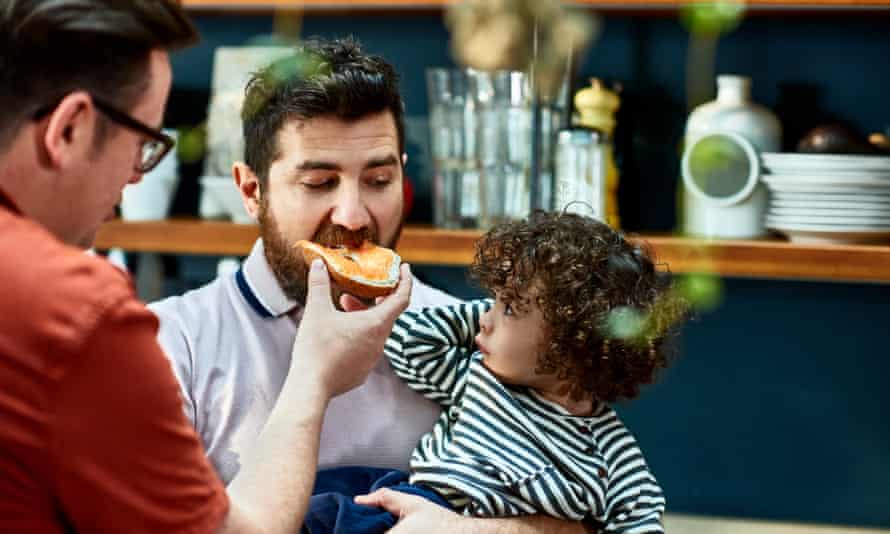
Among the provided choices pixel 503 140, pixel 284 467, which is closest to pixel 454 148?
pixel 503 140

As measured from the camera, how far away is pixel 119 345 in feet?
3.33

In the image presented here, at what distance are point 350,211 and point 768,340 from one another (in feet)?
4.83

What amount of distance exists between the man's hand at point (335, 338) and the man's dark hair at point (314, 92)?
294mm

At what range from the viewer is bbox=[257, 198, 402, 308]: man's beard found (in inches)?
66.7

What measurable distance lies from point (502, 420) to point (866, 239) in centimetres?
117

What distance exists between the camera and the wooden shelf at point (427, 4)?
8.02 feet

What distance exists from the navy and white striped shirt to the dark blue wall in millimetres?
1147

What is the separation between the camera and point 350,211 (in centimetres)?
168

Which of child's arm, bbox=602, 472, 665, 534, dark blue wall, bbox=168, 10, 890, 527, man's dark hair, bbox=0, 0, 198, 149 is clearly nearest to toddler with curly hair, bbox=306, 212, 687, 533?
child's arm, bbox=602, 472, 665, 534

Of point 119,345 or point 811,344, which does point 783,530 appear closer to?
point 811,344

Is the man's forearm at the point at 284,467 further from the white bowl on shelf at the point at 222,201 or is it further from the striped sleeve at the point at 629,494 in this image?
the white bowl on shelf at the point at 222,201

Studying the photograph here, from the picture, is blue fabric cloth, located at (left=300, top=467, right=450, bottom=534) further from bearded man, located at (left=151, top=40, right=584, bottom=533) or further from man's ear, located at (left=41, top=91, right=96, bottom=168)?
man's ear, located at (left=41, top=91, right=96, bottom=168)

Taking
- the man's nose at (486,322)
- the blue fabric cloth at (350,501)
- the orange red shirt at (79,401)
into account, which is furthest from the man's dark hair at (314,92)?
the orange red shirt at (79,401)

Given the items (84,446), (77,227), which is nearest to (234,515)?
(84,446)
